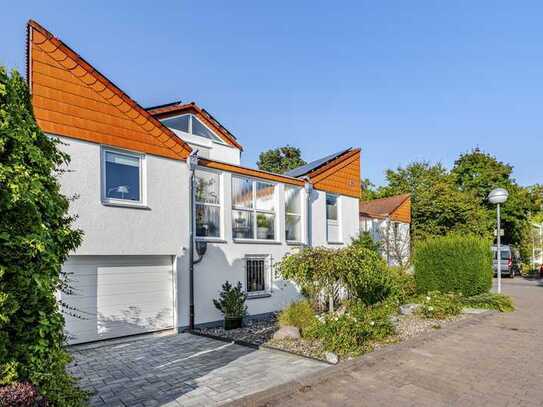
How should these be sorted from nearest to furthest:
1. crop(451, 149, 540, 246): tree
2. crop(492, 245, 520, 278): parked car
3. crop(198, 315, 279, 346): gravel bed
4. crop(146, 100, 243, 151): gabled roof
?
crop(198, 315, 279, 346): gravel bed → crop(146, 100, 243, 151): gabled roof → crop(492, 245, 520, 278): parked car → crop(451, 149, 540, 246): tree

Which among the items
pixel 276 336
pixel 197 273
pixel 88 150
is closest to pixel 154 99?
pixel 88 150

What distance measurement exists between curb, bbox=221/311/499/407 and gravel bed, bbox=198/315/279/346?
90.5 inches

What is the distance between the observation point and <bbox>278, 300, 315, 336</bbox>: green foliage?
28.4ft

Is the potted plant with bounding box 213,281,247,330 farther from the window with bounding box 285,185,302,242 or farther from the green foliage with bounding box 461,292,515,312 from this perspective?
the green foliage with bounding box 461,292,515,312

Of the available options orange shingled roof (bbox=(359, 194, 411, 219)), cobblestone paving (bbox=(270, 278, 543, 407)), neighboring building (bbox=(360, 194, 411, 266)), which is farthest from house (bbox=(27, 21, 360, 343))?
orange shingled roof (bbox=(359, 194, 411, 219))

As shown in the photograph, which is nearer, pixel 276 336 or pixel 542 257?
pixel 276 336

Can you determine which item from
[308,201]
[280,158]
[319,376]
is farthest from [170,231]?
[280,158]

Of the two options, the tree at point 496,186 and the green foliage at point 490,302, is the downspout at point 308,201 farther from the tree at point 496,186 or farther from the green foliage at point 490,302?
the tree at point 496,186

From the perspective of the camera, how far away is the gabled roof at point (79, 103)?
7648 mm

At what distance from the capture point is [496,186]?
34719mm

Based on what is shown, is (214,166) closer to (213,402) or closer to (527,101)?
(213,402)

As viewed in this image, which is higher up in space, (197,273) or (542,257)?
(197,273)

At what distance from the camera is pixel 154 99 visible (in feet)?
47.0

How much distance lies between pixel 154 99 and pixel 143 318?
28.9 feet
